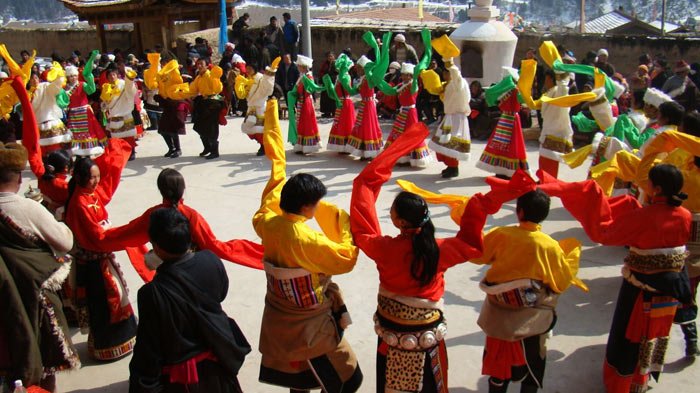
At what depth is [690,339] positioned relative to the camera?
411 cm

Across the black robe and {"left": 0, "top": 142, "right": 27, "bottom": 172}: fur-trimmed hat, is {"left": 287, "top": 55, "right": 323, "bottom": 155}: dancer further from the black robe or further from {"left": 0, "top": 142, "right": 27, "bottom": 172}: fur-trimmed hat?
the black robe

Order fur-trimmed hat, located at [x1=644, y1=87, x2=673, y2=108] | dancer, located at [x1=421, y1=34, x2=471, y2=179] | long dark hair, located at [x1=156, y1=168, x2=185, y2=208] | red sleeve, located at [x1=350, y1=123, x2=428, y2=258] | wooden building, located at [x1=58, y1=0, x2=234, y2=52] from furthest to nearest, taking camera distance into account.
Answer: wooden building, located at [x1=58, y1=0, x2=234, y2=52] < dancer, located at [x1=421, y1=34, x2=471, y2=179] < fur-trimmed hat, located at [x1=644, y1=87, x2=673, y2=108] < long dark hair, located at [x1=156, y1=168, x2=185, y2=208] < red sleeve, located at [x1=350, y1=123, x2=428, y2=258]

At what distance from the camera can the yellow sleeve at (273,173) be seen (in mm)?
3417

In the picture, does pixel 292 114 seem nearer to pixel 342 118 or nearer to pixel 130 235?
pixel 342 118

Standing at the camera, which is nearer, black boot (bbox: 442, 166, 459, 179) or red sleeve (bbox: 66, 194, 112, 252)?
red sleeve (bbox: 66, 194, 112, 252)

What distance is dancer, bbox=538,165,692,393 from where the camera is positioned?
3.39 meters

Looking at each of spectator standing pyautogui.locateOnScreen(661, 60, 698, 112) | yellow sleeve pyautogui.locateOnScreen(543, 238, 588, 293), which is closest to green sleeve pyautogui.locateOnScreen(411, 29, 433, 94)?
spectator standing pyautogui.locateOnScreen(661, 60, 698, 112)

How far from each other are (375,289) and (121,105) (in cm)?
564

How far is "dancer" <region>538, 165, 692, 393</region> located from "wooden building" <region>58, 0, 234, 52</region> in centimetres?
1532

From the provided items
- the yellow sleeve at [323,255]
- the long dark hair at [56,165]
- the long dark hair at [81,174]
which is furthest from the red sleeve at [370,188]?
the long dark hair at [56,165]

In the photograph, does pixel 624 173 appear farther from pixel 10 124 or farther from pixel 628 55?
pixel 628 55

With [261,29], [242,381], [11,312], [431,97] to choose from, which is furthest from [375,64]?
[261,29]

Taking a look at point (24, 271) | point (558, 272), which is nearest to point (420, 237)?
point (558, 272)

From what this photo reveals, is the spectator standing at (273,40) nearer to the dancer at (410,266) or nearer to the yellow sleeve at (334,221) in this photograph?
the yellow sleeve at (334,221)
